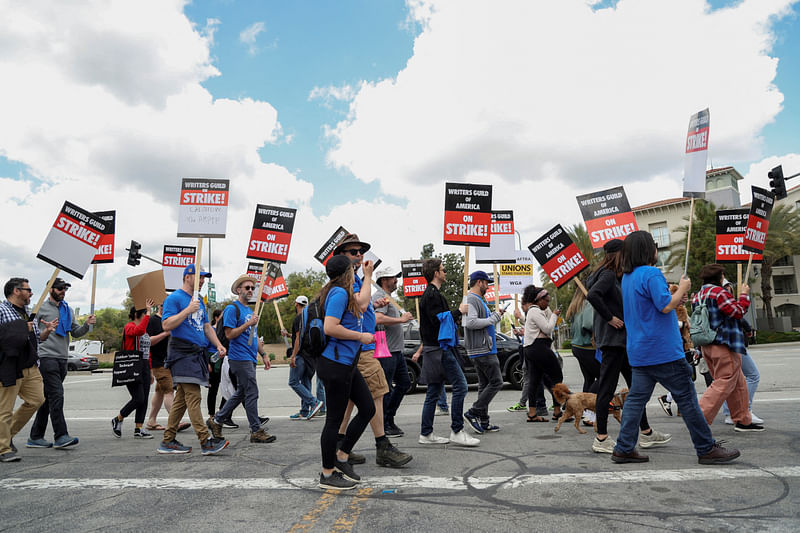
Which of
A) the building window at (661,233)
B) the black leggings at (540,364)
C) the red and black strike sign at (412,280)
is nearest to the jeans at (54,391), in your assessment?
the black leggings at (540,364)

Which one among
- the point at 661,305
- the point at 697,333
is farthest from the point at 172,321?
the point at 697,333

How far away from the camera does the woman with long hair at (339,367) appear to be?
13.1ft

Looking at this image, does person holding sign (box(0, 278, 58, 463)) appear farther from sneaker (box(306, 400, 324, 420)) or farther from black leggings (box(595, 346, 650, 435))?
black leggings (box(595, 346, 650, 435))

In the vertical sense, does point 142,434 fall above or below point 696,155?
below

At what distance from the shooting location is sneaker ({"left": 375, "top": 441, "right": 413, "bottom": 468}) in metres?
4.55

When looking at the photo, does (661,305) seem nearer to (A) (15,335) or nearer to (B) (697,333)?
(B) (697,333)

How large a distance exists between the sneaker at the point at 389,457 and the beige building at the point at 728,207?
1829 inches

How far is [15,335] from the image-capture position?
17.6 ft

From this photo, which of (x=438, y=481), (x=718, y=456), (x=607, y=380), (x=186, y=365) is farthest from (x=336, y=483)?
(x=718, y=456)

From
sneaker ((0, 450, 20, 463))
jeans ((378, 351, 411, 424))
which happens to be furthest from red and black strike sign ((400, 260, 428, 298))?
sneaker ((0, 450, 20, 463))

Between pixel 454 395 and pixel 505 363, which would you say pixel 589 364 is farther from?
pixel 505 363

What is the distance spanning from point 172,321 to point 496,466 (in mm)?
3468

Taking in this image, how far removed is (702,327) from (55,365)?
719 centimetres

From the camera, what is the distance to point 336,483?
13.0ft
